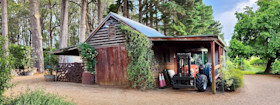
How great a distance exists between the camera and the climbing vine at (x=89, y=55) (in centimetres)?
953

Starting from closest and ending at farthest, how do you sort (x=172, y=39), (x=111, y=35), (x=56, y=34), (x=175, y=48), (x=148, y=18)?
1. (x=172, y=39)
2. (x=111, y=35)
3. (x=175, y=48)
4. (x=148, y=18)
5. (x=56, y=34)

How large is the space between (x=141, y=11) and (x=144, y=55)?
1241cm

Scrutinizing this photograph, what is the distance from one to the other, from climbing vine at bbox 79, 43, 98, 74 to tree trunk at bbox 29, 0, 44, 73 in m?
9.06

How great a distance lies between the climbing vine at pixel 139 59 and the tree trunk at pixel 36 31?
11666 millimetres

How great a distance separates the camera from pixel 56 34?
38250 mm

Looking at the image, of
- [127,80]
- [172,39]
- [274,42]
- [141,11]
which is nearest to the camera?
[172,39]

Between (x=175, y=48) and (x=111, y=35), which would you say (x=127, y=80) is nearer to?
(x=111, y=35)

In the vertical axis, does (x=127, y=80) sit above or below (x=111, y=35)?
below

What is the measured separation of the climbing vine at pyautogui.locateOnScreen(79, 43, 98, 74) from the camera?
31.3 feet

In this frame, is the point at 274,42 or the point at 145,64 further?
the point at 274,42

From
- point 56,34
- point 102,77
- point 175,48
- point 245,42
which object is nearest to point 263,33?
point 245,42

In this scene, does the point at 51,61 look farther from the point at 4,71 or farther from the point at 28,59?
the point at 4,71

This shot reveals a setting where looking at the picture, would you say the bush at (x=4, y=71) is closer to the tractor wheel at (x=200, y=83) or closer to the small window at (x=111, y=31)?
the small window at (x=111, y=31)

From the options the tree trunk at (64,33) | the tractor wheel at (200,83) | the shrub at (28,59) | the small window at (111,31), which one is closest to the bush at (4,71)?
the small window at (111,31)
